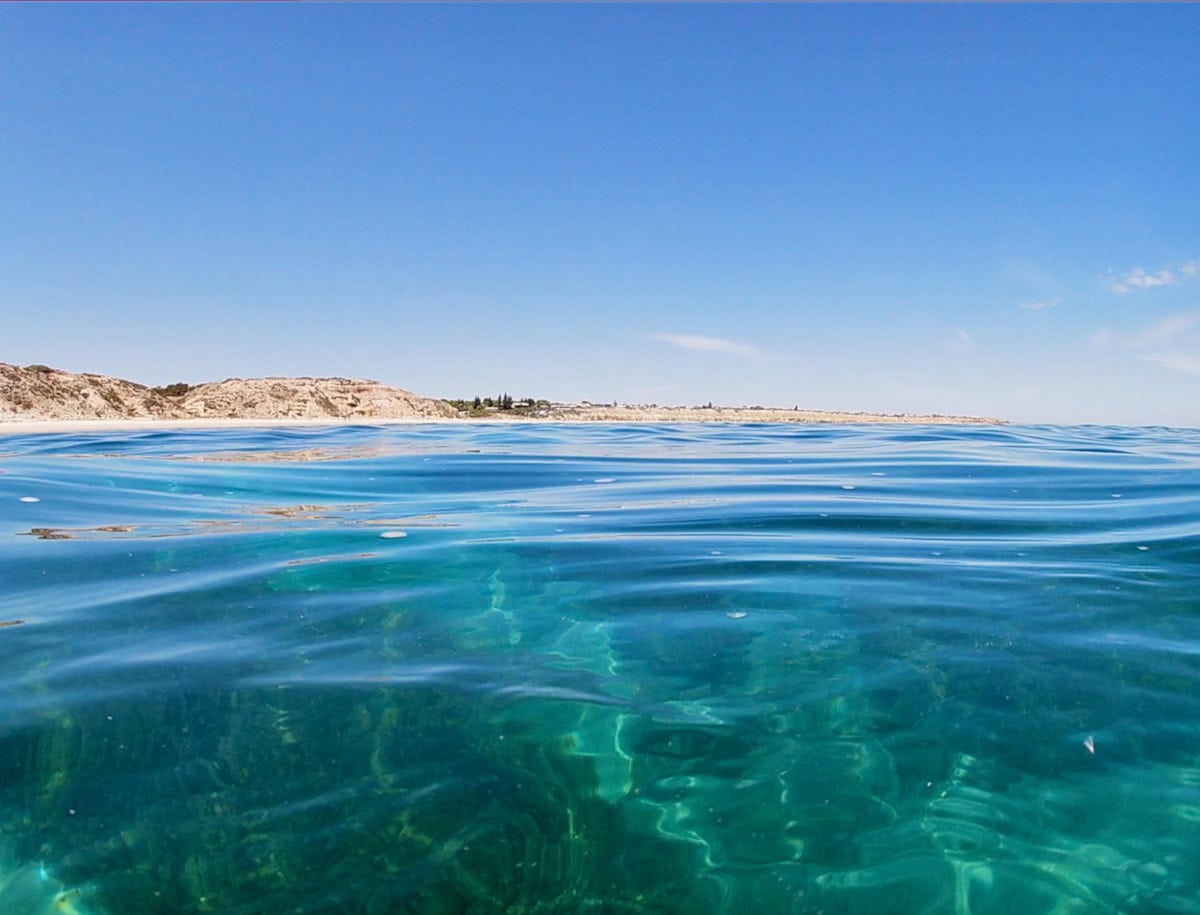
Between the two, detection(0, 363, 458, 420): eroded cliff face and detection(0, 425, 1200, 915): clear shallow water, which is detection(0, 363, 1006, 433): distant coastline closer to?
detection(0, 363, 458, 420): eroded cliff face

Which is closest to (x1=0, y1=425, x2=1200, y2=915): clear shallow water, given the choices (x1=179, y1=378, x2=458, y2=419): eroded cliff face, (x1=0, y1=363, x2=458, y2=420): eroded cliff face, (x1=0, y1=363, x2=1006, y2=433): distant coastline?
(x1=0, y1=363, x2=1006, y2=433): distant coastline

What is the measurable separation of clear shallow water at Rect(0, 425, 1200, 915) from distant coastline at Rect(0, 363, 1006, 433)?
16.4 meters

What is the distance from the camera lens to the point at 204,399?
2752cm

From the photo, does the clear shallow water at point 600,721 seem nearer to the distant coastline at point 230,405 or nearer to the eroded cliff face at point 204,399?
the distant coastline at point 230,405

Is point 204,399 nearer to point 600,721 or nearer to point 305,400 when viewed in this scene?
point 305,400

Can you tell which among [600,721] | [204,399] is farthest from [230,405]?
[600,721]

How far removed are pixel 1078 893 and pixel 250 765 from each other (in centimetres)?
219

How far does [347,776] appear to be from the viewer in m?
2.08

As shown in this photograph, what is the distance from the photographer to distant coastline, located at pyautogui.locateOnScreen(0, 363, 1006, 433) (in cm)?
2159

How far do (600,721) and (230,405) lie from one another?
28.1m

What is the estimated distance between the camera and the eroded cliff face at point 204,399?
Result: 22688mm

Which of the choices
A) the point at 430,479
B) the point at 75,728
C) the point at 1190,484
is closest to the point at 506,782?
the point at 75,728

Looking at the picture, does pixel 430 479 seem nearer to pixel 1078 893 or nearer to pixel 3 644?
pixel 3 644

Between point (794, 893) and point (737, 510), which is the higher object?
point (737, 510)
